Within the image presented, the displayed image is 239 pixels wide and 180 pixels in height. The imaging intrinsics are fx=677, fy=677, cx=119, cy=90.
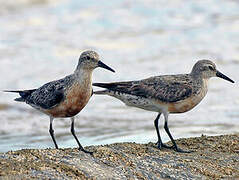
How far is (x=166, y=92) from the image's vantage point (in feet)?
27.9

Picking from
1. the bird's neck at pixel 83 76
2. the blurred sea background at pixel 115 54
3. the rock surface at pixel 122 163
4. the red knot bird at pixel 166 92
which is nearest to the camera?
the rock surface at pixel 122 163

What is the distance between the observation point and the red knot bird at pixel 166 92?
845cm

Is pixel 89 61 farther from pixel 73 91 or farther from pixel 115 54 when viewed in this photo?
pixel 115 54

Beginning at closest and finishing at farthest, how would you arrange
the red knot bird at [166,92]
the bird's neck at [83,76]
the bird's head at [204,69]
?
the bird's neck at [83,76]
the red knot bird at [166,92]
the bird's head at [204,69]

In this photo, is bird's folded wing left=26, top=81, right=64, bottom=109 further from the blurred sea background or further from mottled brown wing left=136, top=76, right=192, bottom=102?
the blurred sea background

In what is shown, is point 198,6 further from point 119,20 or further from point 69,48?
point 69,48

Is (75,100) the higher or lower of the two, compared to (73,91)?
lower

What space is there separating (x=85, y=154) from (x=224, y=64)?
939 centimetres

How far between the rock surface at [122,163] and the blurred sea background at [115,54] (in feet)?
8.92

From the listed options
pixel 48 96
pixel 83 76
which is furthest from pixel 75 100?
pixel 48 96

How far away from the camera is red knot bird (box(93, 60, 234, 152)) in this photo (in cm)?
845

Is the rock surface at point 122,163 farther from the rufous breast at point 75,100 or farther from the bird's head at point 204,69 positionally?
the bird's head at point 204,69

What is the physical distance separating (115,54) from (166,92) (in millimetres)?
9170

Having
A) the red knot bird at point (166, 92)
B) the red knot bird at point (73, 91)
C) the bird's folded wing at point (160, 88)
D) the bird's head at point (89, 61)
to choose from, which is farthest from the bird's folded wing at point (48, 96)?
the bird's folded wing at point (160, 88)
